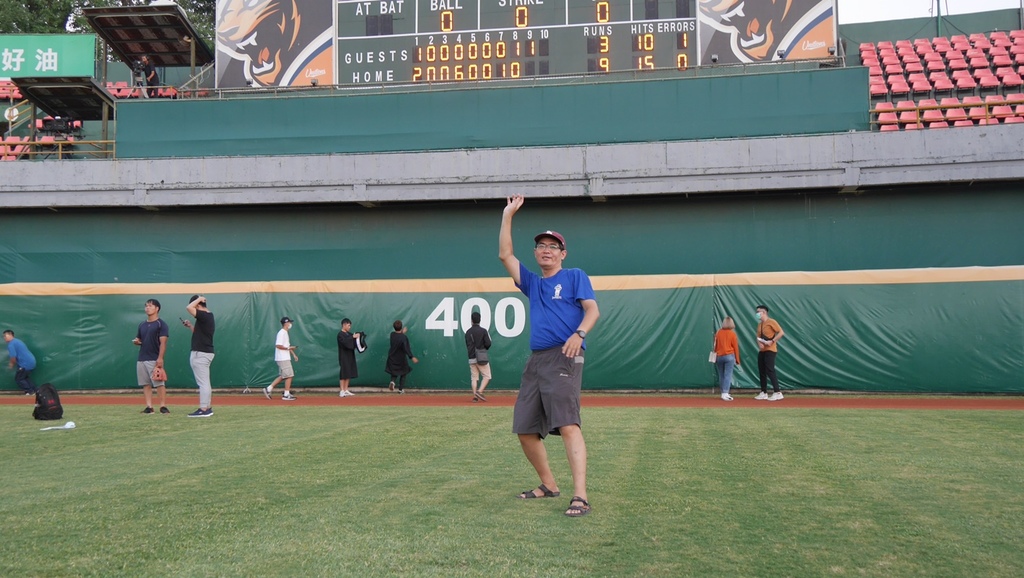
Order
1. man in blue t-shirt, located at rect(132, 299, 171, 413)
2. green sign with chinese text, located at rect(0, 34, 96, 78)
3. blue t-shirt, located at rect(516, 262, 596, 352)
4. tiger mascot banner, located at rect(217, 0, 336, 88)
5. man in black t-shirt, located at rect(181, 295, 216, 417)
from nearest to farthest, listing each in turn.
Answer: blue t-shirt, located at rect(516, 262, 596, 352), man in black t-shirt, located at rect(181, 295, 216, 417), man in blue t-shirt, located at rect(132, 299, 171, 413), tiger mascot banner, located at rect(217, 0, 336, 88), green sign with chinese text, located at rect(0, 34, 96, 78)

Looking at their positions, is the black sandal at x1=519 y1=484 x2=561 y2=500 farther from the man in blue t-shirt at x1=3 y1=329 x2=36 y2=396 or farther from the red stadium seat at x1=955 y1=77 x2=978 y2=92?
the red stadium seat at x1=955 y1=77 x2=978 y2=92

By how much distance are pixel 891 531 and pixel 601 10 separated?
72.5 feet

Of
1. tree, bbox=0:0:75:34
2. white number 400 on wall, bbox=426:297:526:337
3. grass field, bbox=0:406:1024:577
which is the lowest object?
grass field, bbox=0:406:1024:577

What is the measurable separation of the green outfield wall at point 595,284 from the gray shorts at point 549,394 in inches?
541

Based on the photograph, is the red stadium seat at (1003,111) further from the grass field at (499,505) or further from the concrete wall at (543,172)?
the grass field at (499,505)

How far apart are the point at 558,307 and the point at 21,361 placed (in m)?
18.0

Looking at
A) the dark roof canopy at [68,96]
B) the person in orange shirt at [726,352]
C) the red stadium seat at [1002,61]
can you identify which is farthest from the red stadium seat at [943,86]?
the dark roof canopy at [68,96]

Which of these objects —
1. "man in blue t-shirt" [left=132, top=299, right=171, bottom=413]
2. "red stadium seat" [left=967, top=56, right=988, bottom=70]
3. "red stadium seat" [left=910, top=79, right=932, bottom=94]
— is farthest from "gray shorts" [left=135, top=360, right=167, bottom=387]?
"red stadium seat" [left=967, top=56, right=988, bottom=70]

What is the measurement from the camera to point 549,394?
231 inches

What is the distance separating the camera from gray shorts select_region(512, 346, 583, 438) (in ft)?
19.2

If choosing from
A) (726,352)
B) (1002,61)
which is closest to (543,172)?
(726,352)

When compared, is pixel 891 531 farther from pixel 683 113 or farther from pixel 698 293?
pixel 683 113

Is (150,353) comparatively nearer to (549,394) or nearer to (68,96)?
(549,394)

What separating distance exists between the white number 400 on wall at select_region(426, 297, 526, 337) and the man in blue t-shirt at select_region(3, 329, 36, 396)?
9046 mm
